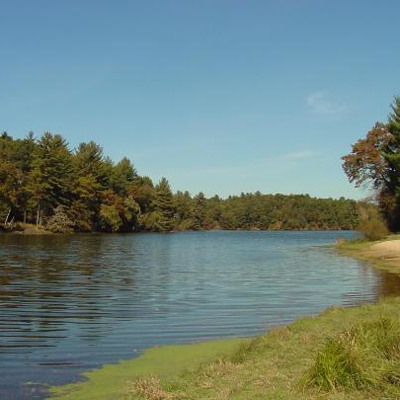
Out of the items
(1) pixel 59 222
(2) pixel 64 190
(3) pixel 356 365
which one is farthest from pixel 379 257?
(2) pixel 64 190

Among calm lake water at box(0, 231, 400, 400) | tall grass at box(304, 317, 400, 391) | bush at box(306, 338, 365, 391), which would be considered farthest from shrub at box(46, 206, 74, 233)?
bush at box(306, 338, 365, 391)

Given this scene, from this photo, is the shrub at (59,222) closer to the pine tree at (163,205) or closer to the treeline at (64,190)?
the treeline at (64,190)

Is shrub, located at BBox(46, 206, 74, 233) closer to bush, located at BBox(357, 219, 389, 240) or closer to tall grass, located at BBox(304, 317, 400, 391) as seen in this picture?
bush, located at BBox(357, 219, 389, 240)

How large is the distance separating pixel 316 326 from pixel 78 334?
6994 mm

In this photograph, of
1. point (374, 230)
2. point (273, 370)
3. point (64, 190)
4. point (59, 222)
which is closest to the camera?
point (273, 370)

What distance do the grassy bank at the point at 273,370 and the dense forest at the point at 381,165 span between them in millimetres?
58099

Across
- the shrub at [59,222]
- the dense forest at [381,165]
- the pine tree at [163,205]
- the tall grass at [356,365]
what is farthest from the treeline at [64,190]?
the tall grass at [356,365]

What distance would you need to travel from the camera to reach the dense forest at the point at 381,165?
66.2 metres

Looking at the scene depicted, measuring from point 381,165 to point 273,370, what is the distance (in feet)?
217

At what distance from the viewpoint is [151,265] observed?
40.7m

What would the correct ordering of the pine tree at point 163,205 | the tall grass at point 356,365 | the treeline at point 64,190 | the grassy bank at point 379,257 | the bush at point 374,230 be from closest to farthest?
the tall grass at point 356,365
the grassy bank at point 379,257
the bush at point 374,230
the treeline at point 64,190
the pine tree at point 163,205

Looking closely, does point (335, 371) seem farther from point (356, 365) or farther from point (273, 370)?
point (273, 370)

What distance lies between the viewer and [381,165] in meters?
69.9

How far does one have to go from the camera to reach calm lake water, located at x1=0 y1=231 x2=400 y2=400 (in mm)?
12227
